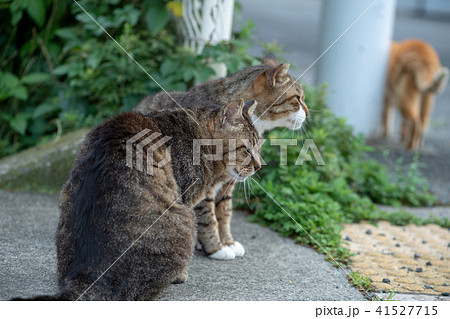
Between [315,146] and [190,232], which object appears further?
[315,146]

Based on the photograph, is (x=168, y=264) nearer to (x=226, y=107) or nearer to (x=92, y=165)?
(x=92, y=165)

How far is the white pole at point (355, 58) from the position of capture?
6.62 meters

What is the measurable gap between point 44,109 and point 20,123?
11.9 inches

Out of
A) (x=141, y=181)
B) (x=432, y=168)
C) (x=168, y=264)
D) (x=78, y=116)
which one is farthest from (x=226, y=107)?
(x=432, y=168)

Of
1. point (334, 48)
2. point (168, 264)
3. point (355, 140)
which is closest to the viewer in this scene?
point (168, 264)

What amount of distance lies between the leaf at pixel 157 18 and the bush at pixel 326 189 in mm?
1588

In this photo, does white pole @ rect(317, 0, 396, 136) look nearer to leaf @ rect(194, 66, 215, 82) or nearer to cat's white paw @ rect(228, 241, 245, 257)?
leaf @ rect(194, 66, 215, 82)

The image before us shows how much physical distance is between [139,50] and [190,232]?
119 inches

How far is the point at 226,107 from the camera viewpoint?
3.57m

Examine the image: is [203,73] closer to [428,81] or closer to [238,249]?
[238,249]

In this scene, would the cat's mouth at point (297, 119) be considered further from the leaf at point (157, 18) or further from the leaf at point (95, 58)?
the leaf at point (95, 58)

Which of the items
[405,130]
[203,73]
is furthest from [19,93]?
[405,130]

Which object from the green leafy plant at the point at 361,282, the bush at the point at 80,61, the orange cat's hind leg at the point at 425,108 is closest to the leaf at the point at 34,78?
the bush at the point at 80,61

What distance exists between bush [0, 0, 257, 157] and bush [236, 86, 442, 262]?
104cm
